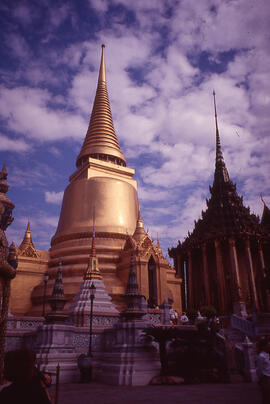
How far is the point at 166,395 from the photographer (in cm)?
795

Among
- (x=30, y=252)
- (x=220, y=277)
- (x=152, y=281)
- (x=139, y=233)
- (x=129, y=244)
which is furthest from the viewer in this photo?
(x=220, y=277)

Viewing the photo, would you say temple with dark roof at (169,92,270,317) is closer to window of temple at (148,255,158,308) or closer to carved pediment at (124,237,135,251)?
window of temple at (148,255,158,308)

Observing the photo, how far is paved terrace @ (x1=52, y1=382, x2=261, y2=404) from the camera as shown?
717 cm

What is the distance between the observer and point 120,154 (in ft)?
97.9

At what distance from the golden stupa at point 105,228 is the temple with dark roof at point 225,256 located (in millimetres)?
6716

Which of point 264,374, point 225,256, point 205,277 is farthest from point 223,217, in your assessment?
point 264,374

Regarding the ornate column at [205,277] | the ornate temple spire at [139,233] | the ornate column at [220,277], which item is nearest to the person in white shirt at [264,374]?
the ornate temple spire at [139,233]

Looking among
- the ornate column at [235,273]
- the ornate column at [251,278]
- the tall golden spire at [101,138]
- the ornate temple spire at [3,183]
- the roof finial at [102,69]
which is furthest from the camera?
the roof finial at [102,69]

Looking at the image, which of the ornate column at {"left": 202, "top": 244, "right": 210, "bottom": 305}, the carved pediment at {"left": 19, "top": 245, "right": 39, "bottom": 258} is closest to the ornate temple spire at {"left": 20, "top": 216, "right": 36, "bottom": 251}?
the carved pediment at {"left": 19, "top": 245, "right": 39, "bottom": 258}

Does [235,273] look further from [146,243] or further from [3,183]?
[3,183]

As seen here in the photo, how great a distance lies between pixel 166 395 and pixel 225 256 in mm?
23900

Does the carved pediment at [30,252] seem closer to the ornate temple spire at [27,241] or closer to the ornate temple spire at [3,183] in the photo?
the ornate temple spire at [27,241]

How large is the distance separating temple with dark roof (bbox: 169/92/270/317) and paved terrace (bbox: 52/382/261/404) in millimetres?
16638

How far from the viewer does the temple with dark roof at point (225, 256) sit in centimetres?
2805
